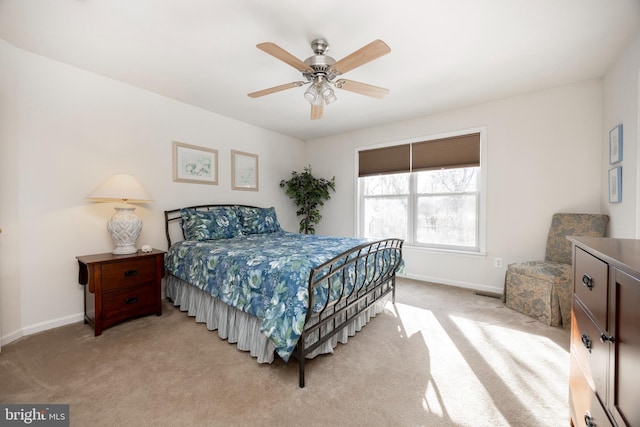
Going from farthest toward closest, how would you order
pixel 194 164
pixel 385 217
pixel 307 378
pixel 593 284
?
pixel 385 217, pixel 194 164, pixel 307 378, pixel 593 284

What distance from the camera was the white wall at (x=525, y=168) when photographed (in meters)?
2.86

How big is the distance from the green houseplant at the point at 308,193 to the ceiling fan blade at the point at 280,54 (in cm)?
277

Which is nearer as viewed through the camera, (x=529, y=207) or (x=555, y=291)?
(x=555, y=291)

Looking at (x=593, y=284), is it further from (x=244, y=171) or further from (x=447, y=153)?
(x=244, y=171)

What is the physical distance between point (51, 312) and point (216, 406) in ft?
7.13

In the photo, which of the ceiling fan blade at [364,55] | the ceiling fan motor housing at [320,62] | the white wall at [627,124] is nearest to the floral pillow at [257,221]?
the ceiling fan motor housing at [320,62]

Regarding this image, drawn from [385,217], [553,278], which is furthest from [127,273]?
[553,278]

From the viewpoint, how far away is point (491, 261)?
11.2 feet

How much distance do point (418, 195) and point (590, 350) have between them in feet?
10.4

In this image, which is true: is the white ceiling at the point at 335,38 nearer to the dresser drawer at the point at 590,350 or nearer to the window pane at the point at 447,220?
the window pane at the point at 447,220

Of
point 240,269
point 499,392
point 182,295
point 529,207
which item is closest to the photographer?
point 499,392

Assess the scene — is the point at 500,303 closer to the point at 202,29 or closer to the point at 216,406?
the point at 216,406

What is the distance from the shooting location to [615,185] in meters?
2.38

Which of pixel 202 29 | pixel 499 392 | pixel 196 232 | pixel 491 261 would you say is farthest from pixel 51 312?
pixel 491 261
